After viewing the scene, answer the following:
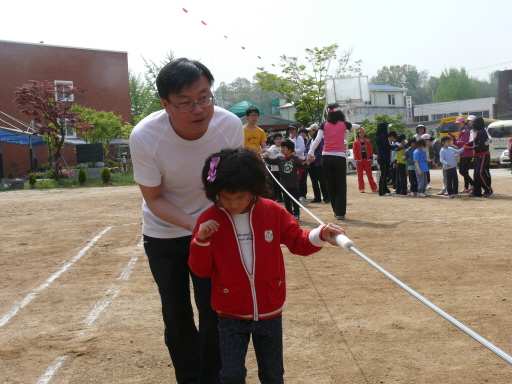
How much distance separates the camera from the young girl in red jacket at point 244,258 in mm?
2742

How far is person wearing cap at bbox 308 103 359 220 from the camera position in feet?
34.0

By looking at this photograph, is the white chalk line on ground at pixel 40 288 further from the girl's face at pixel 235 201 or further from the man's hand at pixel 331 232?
the man's hand at pixel 331 232

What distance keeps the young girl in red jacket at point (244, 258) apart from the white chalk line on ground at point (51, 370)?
1601 millimetres

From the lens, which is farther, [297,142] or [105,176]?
[105,176]

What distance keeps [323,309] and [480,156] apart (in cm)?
997

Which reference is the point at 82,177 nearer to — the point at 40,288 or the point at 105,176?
the point at 105,176

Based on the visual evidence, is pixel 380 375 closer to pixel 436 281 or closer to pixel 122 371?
pixel 122 371

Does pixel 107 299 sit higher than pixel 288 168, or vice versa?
pixel 288 168

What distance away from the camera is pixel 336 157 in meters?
10.4

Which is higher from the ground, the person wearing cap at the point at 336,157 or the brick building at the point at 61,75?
the brick building at the point at 61,75

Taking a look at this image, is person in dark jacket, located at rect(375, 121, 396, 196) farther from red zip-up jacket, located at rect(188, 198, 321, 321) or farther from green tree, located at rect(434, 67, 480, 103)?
green tree, located at rect(434, 67, 480, 103)

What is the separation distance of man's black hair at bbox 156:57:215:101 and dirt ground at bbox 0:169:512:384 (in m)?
1.90

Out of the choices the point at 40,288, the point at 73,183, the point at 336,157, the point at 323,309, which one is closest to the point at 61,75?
the point at 73,183

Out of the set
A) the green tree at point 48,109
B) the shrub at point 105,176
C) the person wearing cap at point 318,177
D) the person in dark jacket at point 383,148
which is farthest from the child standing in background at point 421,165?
the green tree at point 48,109
